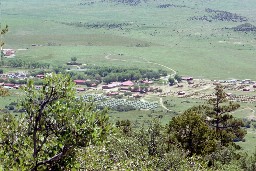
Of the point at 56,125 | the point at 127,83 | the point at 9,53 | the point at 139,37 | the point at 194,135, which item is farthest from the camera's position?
the point at 139,37

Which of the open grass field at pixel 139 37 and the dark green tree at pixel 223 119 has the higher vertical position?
the dark green tree at pixel 223 119

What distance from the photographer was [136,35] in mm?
147875

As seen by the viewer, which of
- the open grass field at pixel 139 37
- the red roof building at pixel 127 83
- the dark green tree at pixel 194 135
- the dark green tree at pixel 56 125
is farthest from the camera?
the open grass field at pixel 139 37

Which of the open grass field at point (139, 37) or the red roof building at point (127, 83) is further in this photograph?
the open grass field at point (139, 37)

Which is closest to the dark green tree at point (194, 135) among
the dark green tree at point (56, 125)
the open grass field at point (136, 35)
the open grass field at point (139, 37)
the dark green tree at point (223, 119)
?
the dark green tree at point (223, 119)

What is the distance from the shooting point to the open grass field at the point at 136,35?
117812 millimetres

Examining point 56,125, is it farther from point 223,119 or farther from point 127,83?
point 127,83

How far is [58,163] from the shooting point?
13828 millimetres

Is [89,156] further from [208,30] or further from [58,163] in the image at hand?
[208,30]

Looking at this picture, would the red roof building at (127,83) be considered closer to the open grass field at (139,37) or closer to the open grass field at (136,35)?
the open grass field at (139,37)

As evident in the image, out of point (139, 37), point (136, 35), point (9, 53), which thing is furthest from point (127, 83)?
point (136, 35)

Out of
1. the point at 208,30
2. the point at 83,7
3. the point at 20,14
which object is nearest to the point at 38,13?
the point at 20,14

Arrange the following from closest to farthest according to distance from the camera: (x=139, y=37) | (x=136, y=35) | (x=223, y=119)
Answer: (x=223, y=119), (x=139, y=37), (x=136, y=35)

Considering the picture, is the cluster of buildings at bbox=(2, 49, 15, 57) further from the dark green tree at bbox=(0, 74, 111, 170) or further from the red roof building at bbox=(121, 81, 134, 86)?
the dark green tree at bbox=(0, 74, 111, 170)
